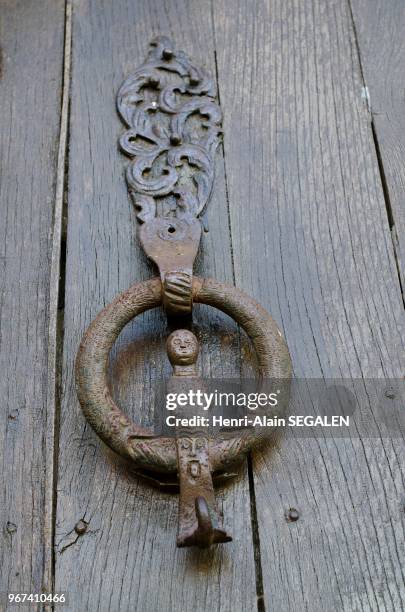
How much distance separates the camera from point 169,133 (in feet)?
4.84

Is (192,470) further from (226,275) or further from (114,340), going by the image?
(226,275)

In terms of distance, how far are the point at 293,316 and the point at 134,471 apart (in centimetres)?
37

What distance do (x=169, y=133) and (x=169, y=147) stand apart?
0.04 meters

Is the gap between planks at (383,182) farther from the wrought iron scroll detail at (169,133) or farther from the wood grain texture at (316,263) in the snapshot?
the wrought iron scroll detail at (169,133)

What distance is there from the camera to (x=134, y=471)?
3.83 feet

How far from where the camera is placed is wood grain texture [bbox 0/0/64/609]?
3.75ft

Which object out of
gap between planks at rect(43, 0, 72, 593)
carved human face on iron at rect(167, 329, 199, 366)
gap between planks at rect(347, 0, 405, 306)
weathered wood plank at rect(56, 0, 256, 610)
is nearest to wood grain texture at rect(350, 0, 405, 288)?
gap between planks at rect(347, 0, 405, 306)

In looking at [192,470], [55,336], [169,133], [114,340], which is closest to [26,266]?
[55,336]

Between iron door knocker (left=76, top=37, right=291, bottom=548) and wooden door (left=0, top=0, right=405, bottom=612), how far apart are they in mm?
43

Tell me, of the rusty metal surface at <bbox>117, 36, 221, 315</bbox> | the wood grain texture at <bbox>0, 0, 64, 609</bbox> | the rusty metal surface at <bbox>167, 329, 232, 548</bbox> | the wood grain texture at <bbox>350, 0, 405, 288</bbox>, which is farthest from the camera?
the wood grain texture at <bbox>350, 0, 405, 288</bbox>

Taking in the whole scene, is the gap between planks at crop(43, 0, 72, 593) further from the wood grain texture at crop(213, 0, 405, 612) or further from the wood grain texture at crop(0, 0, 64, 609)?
the wood grain texture at crop(213, 0, 405, 612)

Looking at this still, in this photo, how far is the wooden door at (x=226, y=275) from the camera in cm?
112

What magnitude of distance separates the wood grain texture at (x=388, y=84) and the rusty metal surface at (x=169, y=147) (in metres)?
0.31

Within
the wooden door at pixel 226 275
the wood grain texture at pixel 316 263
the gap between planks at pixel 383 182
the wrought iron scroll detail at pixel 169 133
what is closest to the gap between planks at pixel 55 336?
the wooden door at pixel 226 275
